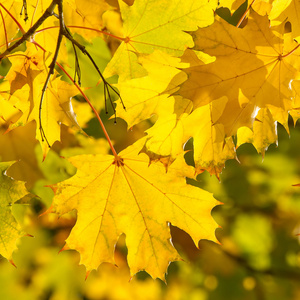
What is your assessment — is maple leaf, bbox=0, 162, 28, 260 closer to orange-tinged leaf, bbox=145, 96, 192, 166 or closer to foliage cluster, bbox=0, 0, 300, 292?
foliage cluster, bbox=0, 0, 300, 292

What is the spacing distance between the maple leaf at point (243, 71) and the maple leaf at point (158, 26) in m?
0.16

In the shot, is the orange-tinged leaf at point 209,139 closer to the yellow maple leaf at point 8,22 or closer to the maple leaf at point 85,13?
the maple leaf at point 85,13

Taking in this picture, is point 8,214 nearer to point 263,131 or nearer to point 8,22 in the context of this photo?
point 8,22

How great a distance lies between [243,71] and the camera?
3.37 ft

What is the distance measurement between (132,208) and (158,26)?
0.50m

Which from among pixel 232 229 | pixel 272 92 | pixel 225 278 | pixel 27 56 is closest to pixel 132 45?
pixel 27 56

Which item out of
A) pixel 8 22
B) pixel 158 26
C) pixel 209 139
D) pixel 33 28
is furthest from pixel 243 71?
pixel 8 22

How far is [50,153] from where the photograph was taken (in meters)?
1.59

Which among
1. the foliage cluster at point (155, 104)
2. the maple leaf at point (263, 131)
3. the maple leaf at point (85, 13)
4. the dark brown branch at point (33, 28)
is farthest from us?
the maple leaf at point (85, 13)

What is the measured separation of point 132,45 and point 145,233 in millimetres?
525

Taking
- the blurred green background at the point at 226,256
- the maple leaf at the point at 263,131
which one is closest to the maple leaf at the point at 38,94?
the maple leaf at the point at 263,131

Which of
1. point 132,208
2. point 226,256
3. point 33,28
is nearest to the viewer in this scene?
point 33,28

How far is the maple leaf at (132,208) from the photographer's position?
3.89 feet

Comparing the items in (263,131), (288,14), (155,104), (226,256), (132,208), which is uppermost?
(288,14)
